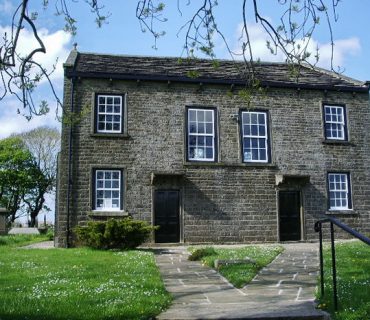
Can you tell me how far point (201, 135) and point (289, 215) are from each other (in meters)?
4.72

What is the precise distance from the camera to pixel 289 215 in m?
18.8

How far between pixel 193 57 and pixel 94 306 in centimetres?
334

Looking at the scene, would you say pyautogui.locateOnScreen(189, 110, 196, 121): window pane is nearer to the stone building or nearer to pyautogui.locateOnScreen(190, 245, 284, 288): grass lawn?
the stone building

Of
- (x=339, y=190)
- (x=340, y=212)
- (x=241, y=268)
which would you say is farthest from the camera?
(x=339, y=190)

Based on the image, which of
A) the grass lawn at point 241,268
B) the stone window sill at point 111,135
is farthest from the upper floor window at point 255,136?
the grass lawn at point 241,268

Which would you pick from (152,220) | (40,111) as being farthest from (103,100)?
(40,111)

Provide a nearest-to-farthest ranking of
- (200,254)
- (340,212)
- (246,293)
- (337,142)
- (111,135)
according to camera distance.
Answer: (246,293) < (200,254) < (111,135) < (340,212) < (337,142)

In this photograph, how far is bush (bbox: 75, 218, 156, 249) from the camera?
48.4 feet

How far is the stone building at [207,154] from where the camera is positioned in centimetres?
1767

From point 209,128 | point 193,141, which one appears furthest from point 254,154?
point 193,141

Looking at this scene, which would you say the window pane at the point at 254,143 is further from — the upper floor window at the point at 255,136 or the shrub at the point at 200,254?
the shrub at the point at 200,254

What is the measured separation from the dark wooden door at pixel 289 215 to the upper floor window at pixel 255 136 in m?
1.70

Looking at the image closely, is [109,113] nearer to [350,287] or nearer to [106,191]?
[106,191]

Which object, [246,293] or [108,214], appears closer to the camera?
[246,293]
